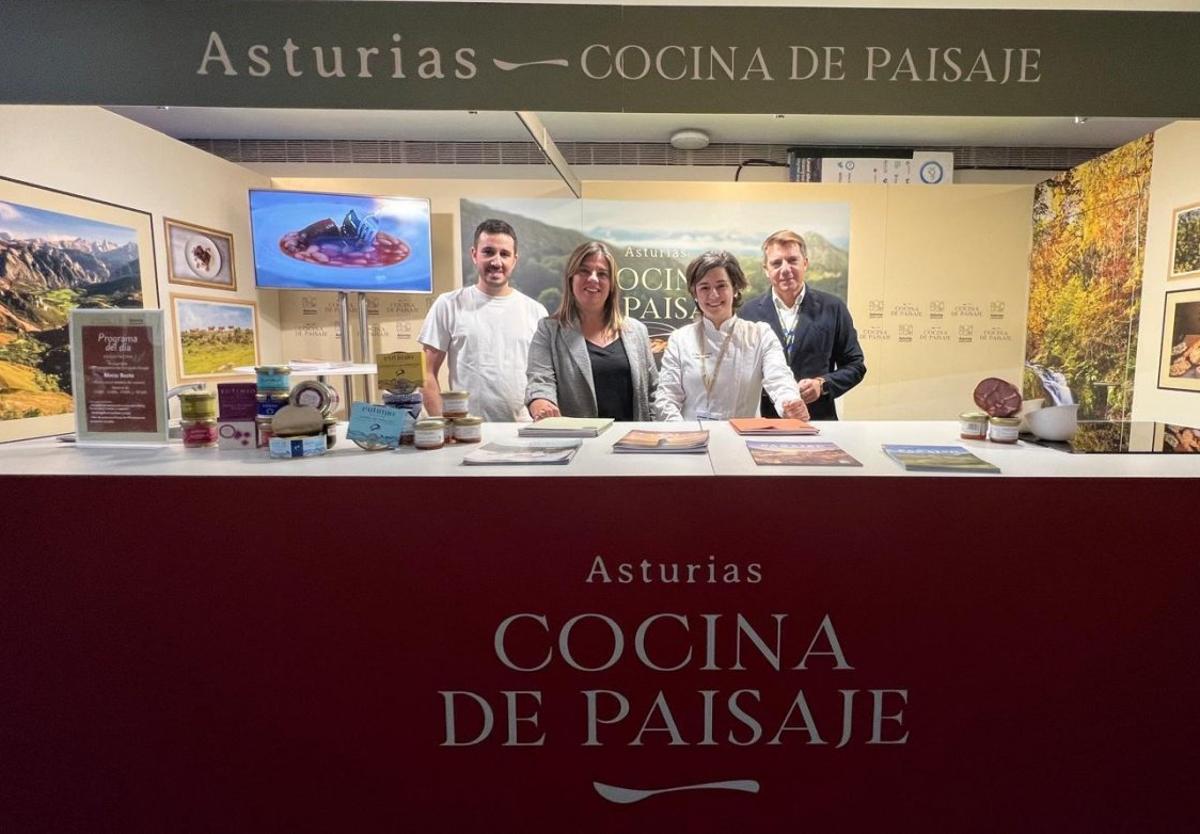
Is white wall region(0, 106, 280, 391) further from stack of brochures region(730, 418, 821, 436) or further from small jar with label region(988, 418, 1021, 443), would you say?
small jar with label region(988, 418, 1021, 443)

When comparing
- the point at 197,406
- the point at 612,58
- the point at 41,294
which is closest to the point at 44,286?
the point at 41,294

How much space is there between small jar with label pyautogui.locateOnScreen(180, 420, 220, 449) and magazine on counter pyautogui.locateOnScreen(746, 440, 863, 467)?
4.45 ft

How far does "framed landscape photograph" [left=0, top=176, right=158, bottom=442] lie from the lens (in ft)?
8.84

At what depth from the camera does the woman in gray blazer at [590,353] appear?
103 inches

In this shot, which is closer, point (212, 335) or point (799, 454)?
point (799, 454)

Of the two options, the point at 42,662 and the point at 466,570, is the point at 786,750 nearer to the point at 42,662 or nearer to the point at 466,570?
the point at 466,570

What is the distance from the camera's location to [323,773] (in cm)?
126

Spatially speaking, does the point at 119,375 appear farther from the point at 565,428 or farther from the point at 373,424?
the point at 565,428

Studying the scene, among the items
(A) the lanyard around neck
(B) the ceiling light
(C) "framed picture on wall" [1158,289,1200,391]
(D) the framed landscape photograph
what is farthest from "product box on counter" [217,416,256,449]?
(C) "framed picture on wall" [1158,289,1200,391]

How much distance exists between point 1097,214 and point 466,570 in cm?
501

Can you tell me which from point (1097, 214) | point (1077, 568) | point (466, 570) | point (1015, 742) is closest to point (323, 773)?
point (466, 570)

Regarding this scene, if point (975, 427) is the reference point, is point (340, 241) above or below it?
above

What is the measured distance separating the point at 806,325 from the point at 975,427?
7.45ft

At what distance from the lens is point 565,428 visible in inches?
67.7
